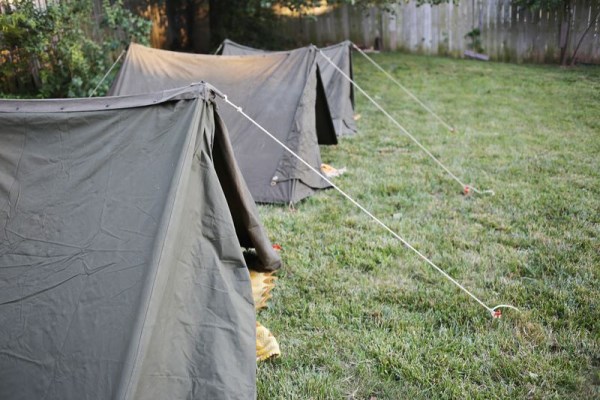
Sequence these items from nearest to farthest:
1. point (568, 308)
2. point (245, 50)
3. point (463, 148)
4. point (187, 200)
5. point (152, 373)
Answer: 1. point (152, 373)
2. point (187, 200)
3. point (568, 308)
4. point (463, 148)
5. point (245, 50)

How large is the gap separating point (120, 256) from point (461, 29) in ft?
33.7

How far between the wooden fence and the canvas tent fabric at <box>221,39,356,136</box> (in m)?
3.73

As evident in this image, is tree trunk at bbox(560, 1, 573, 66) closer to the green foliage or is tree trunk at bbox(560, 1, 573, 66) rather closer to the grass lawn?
the grass lawn

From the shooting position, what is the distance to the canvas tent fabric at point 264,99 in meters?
4.45

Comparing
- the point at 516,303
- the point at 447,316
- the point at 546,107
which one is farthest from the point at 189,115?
the point at 546,107

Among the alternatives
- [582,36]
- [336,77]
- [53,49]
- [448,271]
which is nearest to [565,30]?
[582,36]

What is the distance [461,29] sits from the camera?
421 inches

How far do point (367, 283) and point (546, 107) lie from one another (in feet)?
18.1

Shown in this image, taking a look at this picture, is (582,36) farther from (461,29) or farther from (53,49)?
(53,49)

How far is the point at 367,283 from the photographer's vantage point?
308 cm

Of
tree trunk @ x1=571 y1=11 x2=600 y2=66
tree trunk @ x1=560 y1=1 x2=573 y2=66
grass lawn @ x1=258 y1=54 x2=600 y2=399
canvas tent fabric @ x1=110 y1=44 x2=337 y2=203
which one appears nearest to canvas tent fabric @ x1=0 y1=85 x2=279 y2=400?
grass lawn @ x1=258 y1=54 x2=600 y2=399

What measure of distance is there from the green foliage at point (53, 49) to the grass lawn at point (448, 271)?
3.21 m

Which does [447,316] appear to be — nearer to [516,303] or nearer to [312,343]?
[516,303]

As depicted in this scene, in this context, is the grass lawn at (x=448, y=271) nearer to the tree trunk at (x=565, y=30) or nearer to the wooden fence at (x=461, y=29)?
the tree trunk at (x=565, y=30)
